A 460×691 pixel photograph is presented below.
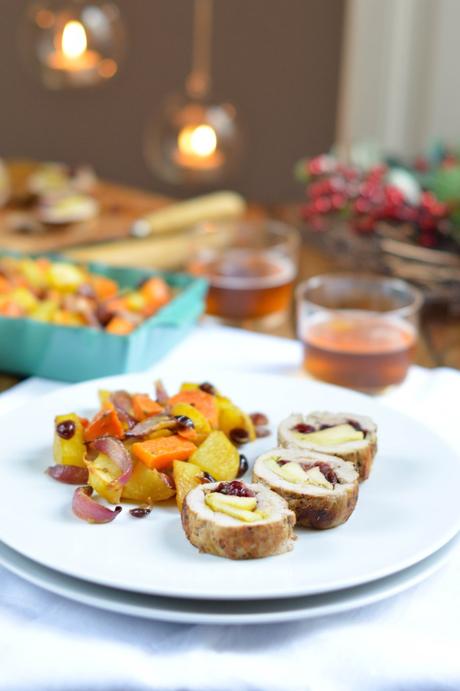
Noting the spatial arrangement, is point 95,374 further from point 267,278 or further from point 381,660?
point 381,660

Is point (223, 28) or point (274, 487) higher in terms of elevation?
point (223, 28)

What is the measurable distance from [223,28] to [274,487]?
332 centimetres

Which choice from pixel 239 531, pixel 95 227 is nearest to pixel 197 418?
pixel 239 531

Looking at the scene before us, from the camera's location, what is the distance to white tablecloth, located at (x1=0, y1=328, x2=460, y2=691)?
2.79 feet

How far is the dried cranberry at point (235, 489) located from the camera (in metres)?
0.97

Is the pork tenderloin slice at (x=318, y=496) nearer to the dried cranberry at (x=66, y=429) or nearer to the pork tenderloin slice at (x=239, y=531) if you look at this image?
the pork tenderloin slice at (x=239, y=531)

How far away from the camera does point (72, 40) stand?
2168 millimetres

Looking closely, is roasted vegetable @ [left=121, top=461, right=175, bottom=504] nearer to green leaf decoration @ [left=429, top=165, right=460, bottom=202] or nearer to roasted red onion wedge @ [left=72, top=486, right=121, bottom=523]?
roasted red onion wedge @ [left=72, top=486, right=121, bottom=523]

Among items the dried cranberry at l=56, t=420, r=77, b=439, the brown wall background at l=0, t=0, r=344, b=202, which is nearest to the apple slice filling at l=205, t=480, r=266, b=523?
the dried cranberry at l=56, t=420, r=77, b=439

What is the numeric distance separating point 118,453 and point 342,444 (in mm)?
242

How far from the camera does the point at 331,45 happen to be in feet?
13.3

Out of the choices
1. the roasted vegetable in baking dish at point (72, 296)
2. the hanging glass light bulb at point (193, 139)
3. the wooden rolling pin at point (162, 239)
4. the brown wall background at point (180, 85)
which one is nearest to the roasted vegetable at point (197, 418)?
the roasted vegetable in baking dish at point (72, 296)

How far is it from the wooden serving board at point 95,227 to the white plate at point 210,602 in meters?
1.27

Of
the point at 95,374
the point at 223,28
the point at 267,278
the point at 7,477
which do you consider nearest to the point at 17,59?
the point at 223,28
